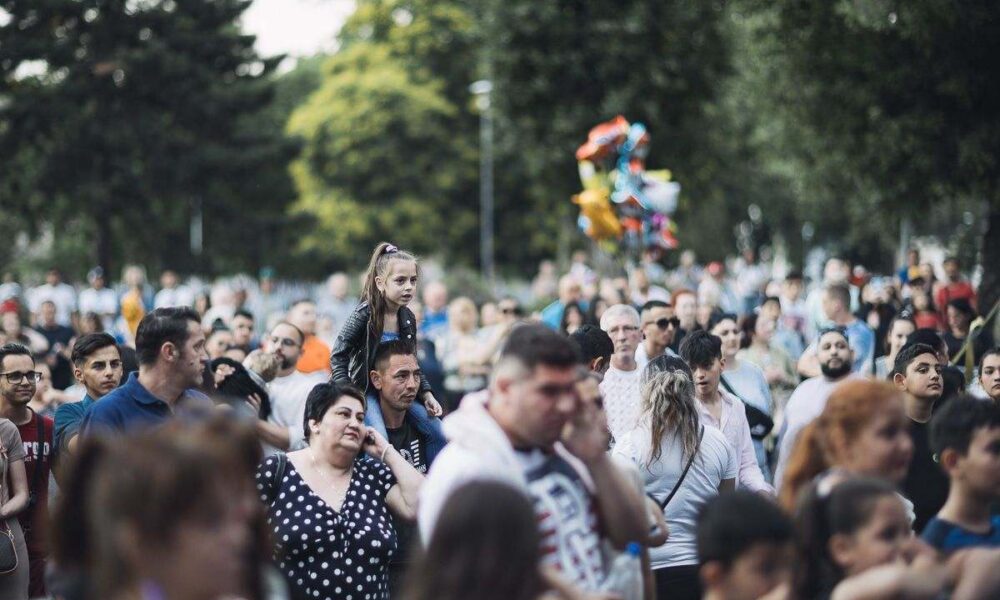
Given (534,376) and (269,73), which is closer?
(534,376)

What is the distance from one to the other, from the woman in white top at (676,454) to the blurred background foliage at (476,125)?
1111 cm

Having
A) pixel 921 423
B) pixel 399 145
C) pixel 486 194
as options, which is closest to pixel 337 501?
pixel 921 423

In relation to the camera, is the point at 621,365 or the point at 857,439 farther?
the point at 621,365

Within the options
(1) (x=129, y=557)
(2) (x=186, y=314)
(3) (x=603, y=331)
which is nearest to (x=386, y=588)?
Answer: (2) (x=186, y=314)

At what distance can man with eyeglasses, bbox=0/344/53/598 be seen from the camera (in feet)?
26.3

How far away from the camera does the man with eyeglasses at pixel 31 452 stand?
8016 millimetres

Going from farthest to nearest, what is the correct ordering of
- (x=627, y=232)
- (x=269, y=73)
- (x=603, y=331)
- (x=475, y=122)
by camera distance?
(x=475, y=122) → (x=269, y=73) → (x=627, y=232) → (x=603, y=331)

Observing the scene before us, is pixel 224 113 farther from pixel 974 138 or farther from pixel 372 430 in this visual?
pixel 372 430

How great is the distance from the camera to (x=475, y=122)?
5481 centimetres

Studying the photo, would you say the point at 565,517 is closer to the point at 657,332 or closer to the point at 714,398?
the point at 714,398

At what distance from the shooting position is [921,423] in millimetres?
8117

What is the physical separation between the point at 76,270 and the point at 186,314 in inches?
2018

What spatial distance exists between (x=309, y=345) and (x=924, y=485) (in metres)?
6.16

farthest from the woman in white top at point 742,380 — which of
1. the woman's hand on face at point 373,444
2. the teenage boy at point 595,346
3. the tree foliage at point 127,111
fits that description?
the tree foliage at point 127,111
